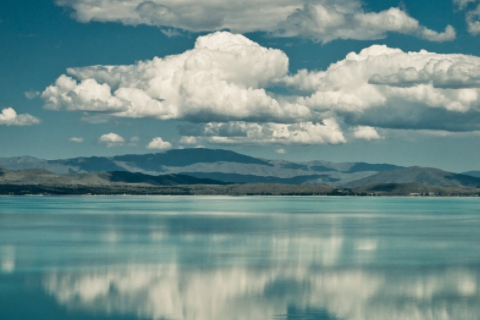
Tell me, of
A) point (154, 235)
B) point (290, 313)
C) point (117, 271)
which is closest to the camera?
point (290, 313)

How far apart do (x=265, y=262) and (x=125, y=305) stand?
71.0 feet

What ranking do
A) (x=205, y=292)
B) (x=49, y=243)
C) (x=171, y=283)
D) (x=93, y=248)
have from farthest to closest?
(x=49, y=243), (x=93, y=248), (x=171, y=283), (x=205, y=292)

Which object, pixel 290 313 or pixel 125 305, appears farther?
pixel 125 305

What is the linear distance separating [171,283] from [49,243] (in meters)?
35.1

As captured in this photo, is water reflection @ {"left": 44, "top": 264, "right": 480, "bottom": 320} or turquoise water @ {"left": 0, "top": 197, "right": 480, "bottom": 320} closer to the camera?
water reflection @ {"left": 44, "top": 264, "right": 480, "bottom": 320}

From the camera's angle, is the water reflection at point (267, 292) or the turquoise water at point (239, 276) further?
the turquoise water at point (239, 276)

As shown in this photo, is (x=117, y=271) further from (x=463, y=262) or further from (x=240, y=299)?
(x=463, y=262)

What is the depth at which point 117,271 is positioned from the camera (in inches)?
2239

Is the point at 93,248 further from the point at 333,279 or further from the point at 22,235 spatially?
the point at 333,279

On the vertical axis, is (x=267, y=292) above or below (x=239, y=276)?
below

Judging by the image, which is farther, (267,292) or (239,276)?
(239,276)

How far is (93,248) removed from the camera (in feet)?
248

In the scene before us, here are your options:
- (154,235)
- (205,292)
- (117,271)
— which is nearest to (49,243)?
(154,235)

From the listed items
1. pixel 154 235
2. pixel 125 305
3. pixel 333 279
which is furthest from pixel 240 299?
pixel 154 235
